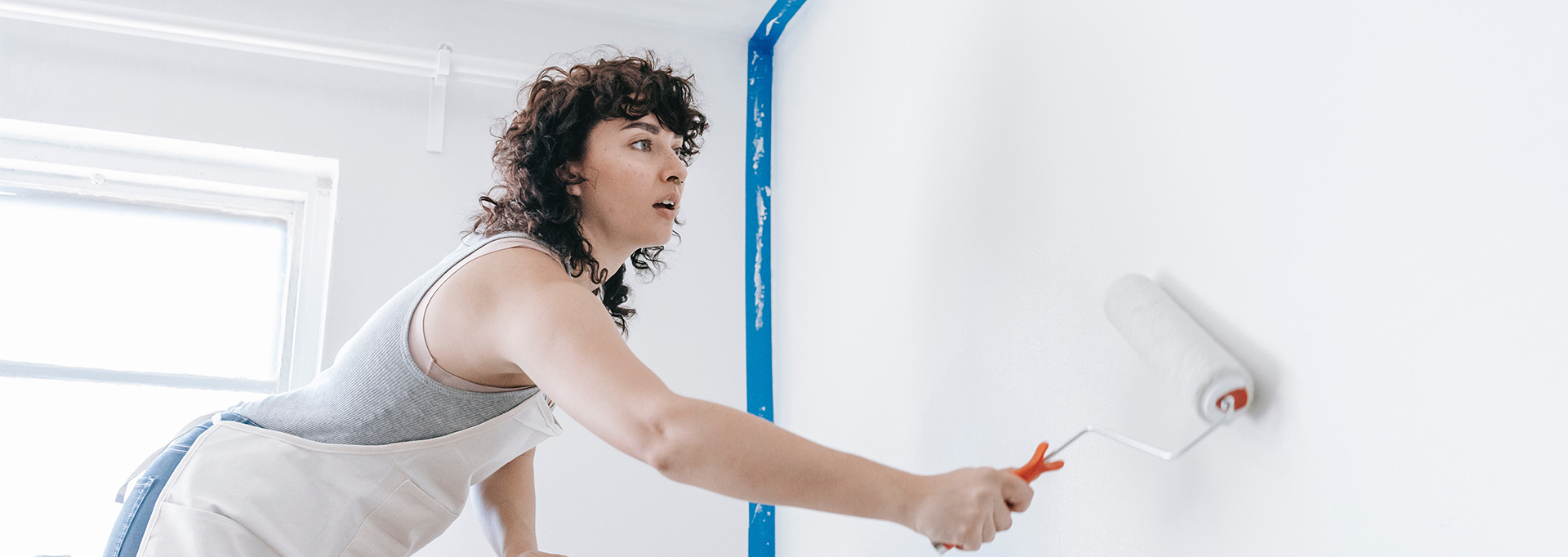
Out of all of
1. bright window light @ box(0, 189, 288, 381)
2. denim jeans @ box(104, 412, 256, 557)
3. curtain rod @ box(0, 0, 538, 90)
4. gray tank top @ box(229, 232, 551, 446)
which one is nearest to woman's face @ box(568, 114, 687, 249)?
gray tank top @ box(229, 232, 551, 446)

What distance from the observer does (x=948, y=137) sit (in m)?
1.14

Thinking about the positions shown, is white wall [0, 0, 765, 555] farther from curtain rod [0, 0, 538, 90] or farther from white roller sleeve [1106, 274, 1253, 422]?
white roller sleeve [1106, 274, 1253, 422]

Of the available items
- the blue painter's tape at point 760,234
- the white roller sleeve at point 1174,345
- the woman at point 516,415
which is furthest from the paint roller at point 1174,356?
the blue painter's tape at point 760,234

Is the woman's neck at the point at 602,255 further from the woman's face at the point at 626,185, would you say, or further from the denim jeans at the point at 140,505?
the denim jeans at the point at 140,505

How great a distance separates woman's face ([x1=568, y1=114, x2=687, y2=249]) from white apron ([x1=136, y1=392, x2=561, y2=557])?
198 millimetres

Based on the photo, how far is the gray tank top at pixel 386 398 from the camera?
3.12ft

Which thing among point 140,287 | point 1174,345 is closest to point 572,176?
point 1174,345

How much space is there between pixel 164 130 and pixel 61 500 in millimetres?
554

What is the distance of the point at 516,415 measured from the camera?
1.04 metres

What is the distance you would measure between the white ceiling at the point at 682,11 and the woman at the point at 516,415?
0.56 meters

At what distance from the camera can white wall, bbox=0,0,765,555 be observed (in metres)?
1.51

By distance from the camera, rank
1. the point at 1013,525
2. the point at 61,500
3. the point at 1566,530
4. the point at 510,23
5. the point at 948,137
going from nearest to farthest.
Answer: the point at 1566,530 < the point at 1013,525 < the point at 948,137 < the point at 61,500 < the point at 510,23

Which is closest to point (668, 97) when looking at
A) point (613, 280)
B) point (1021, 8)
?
point (613, 280)

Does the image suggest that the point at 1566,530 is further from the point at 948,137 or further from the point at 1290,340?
the point at 948,137
